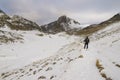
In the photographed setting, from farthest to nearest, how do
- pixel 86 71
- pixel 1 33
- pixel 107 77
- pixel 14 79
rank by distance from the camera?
1. pixel 1 33
2. pixel 14 79
3. pixel 86 71
4. pixel 107 77

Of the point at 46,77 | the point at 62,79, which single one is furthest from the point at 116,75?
the point at 46,77

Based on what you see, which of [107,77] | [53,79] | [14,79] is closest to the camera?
[107,77]

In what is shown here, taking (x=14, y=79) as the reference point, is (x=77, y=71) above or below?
above

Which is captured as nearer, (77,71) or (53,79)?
(53,79)

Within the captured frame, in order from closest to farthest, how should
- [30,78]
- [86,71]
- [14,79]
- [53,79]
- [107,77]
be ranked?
[107,77] → [53,79] → [86,71] → [30,78] → [14,79]

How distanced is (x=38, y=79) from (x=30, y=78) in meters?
1.70

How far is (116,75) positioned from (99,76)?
1.26 m

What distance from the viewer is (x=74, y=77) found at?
540 inches

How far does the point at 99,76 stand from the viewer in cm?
1345

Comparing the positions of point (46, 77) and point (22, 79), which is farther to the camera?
point (22, 79)

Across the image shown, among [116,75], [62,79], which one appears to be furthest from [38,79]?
[116,75]

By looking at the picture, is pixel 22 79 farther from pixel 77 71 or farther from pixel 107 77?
pixel 107 77

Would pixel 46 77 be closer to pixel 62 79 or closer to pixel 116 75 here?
pixel 62 79

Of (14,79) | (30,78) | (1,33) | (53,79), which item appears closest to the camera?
(53,79)
